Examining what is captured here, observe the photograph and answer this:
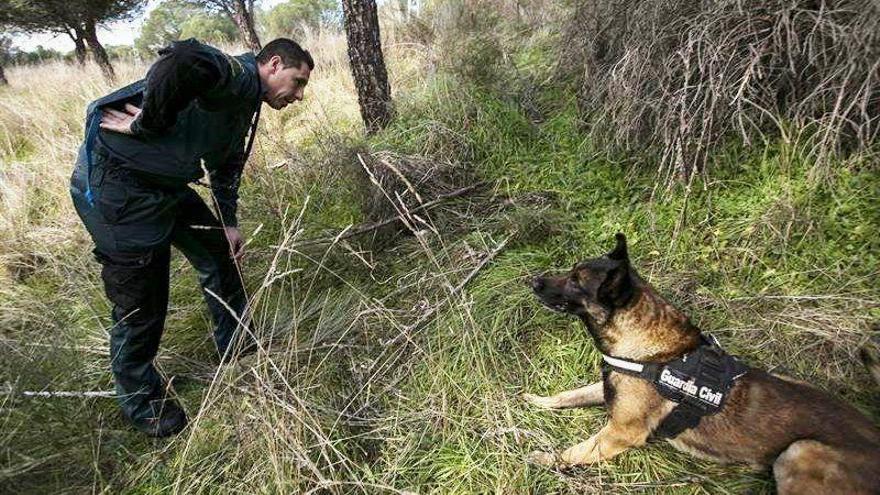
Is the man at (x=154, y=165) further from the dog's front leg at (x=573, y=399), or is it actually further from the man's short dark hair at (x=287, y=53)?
the dog's front leg at (x=573, y=399)

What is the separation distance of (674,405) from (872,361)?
92cm

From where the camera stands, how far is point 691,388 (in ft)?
6.81

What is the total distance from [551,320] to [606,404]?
24.3 inches

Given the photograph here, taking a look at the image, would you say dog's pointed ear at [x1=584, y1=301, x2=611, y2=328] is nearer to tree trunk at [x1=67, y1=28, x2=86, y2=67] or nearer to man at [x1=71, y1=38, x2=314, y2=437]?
man at [x1=71, y1=38, x2=314, y2=437]

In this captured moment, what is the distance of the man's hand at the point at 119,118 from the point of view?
2.11 metres

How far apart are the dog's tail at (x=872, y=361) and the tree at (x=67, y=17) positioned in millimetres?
15212

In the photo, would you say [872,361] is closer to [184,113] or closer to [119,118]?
[184,113]

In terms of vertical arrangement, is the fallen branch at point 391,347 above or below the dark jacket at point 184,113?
below

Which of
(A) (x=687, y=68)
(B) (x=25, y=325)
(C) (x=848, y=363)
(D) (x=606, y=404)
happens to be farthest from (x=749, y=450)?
(B) (x=25, y=325)

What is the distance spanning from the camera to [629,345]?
7.21 feet

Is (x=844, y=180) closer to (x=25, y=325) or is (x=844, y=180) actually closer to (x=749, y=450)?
(x=749, y=450)

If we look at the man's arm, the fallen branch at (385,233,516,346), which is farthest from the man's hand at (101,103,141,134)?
the fallen branch at (385,233,516,346)

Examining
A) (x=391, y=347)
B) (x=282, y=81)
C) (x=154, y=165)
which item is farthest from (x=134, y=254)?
(x=391, y=347)

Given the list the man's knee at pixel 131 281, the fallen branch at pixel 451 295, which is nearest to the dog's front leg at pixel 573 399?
the fallen branch at pixel 451 295
